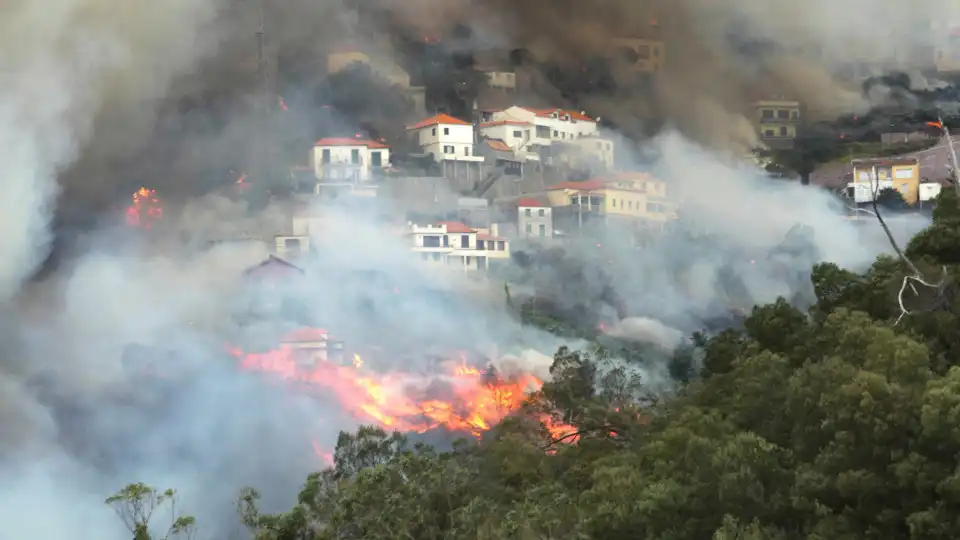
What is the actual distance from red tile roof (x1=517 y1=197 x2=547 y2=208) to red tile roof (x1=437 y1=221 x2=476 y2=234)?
2.82 feet

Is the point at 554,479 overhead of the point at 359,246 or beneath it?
beneath

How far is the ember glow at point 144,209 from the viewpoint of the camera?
14898 mm

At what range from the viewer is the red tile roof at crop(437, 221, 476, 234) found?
15.9 m

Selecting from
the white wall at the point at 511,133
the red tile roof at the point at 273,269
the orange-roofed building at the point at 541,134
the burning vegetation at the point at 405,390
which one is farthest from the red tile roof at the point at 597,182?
the red tile roof at the point at 273,269

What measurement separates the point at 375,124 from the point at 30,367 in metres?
5.68

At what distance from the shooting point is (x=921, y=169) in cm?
1641

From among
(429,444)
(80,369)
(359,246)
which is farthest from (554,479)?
(80,369)

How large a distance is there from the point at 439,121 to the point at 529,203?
5.87ft

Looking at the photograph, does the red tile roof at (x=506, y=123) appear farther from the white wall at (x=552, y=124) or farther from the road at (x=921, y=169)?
the road at (x=921, y=169)

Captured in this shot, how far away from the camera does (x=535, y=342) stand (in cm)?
1566

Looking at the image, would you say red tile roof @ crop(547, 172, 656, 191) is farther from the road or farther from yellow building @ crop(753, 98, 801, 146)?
the road

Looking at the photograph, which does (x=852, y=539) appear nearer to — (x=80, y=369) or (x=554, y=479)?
(x=554, y=479)

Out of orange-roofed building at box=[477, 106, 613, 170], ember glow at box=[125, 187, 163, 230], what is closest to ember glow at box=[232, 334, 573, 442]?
ember glow at box=[125, 187, 163, 230]

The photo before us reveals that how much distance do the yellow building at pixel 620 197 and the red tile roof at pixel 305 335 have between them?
3919 millimetres
